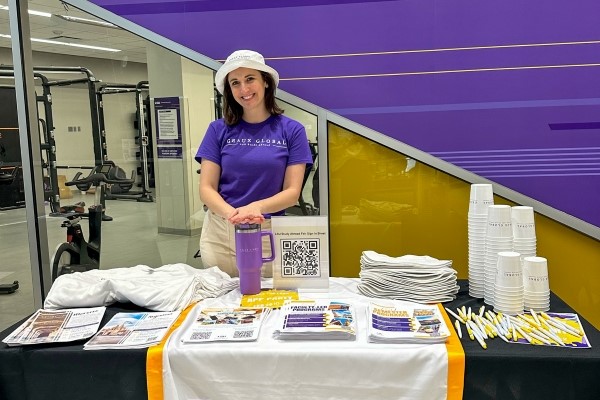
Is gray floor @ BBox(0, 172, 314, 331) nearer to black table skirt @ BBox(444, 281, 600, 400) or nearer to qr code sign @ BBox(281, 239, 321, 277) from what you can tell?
qr code sign @ BBox(281, 239, 321, 277)

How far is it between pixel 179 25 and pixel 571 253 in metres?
2.38

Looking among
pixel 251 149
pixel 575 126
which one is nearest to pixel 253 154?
pixel 251 149

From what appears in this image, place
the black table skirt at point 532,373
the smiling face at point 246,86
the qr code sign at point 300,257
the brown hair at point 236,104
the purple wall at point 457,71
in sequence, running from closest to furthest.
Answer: the black table skirt at point 532,373, the qr code sign at point 300,257, the smiling face at point 246,86, the brown hair at point 236,104, the purple wall at point 457,71

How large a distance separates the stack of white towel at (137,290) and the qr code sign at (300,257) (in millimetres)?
213

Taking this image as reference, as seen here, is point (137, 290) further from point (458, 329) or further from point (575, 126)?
point (575, 126)

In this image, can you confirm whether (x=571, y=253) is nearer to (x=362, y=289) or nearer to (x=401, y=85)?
(x=401, y=85)

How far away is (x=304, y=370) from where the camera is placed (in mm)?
1227

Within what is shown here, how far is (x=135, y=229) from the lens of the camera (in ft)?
19.0

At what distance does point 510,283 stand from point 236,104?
119cm

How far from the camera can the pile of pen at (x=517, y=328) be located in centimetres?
126

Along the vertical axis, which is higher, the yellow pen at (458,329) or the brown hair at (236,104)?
the brown hair at (236,104)

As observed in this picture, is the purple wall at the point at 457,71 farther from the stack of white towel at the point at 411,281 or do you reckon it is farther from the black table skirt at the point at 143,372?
the black table skirt at the point at 143,372

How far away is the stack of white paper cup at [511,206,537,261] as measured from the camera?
→ 5.10 feet

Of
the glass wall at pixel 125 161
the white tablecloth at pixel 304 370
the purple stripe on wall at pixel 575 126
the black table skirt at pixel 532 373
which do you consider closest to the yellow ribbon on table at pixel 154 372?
the white tablecloth at pixel 304 370
